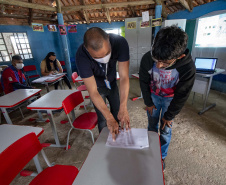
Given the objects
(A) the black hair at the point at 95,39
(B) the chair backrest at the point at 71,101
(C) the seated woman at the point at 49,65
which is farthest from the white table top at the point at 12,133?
(C) the seated woman at the point at 49,65

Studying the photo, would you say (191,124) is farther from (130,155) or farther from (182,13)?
(182,13)

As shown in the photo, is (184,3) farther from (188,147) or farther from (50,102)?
(50,102)

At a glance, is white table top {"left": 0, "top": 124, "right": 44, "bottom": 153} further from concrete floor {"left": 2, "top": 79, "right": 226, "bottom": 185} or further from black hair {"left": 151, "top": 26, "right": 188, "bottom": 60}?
black hair {"left": 151, "top": 26, "right": 188, "bottom": 60}

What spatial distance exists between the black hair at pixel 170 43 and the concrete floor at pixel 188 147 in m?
1.50

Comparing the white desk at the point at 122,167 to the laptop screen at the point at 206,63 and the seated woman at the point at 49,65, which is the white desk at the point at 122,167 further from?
the seated woman at the point at 49,65

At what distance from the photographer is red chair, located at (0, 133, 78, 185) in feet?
2.95

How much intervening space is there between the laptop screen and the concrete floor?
962 mm

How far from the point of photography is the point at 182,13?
5.28m

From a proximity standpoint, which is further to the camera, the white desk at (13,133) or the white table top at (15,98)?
the white table top at (15,98)

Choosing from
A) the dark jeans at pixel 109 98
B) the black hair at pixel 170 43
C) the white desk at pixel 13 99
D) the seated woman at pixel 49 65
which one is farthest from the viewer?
the seated woman at pixel 49 65

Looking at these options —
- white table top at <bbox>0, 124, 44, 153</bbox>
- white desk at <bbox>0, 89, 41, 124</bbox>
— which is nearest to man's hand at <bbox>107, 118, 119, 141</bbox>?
white table top at <bbox>0, 124, 44, 153</bbox>

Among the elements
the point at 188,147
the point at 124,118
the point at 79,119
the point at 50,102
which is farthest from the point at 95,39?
the point at 188,147

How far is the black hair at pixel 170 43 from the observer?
2.75ft

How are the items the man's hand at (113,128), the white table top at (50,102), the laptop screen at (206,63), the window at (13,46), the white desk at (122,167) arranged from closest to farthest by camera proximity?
the white desk at (122,167) < the man's hand at (113,128) < the white table top at (50,102) < the laptop screen at (206,63) < the window at (13,46)
